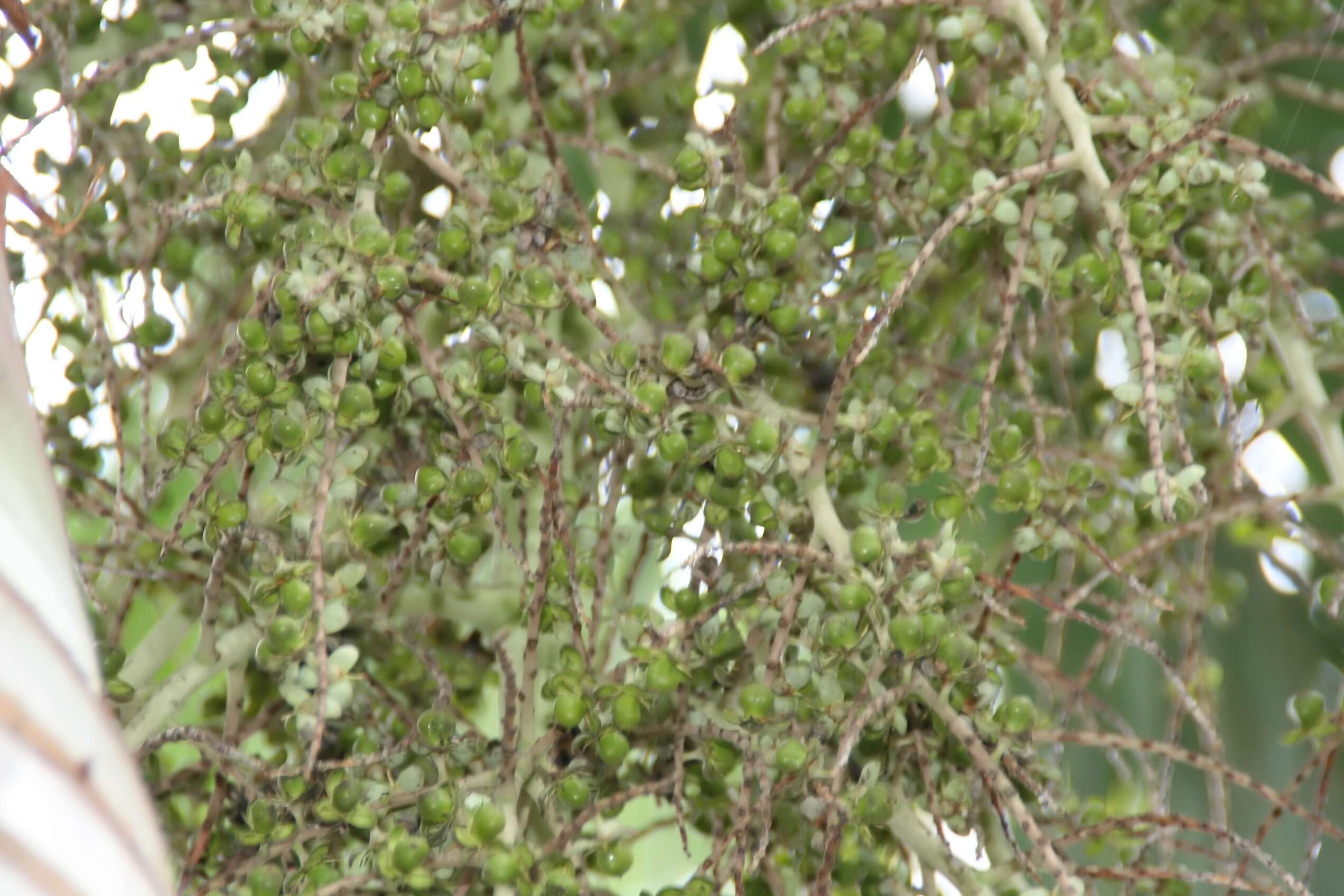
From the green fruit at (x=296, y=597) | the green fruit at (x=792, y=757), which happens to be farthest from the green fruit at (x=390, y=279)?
the green fruit at (x=792, y=757)

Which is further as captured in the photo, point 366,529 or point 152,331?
point 152,331

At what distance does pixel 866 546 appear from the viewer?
1.41ft

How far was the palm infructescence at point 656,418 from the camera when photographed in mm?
449

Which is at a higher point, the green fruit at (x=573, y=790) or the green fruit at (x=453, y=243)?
the green fruit at (x=453, y=243)

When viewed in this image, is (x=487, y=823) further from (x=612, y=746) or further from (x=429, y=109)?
(x=429, y=109)

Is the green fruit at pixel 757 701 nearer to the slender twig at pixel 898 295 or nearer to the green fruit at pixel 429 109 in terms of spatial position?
the slender twig at pixel 898 295

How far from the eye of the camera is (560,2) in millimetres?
512

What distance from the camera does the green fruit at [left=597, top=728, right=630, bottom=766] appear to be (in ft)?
1.47

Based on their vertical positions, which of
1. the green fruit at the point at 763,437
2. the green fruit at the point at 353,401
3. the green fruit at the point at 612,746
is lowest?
the green fruit at the point at 612,746

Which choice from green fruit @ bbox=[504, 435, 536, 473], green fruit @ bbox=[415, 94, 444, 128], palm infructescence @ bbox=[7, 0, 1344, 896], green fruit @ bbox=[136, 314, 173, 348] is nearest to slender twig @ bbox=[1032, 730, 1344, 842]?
palm infructescence @ bbox=[7, 0, 1344, 896]

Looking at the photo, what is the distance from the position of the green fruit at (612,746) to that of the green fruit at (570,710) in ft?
0.03

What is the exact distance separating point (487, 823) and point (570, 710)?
0.05 metres

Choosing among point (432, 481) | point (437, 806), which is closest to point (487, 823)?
point (437, 806)

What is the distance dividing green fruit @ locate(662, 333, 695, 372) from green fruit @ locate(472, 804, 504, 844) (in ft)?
0.54
